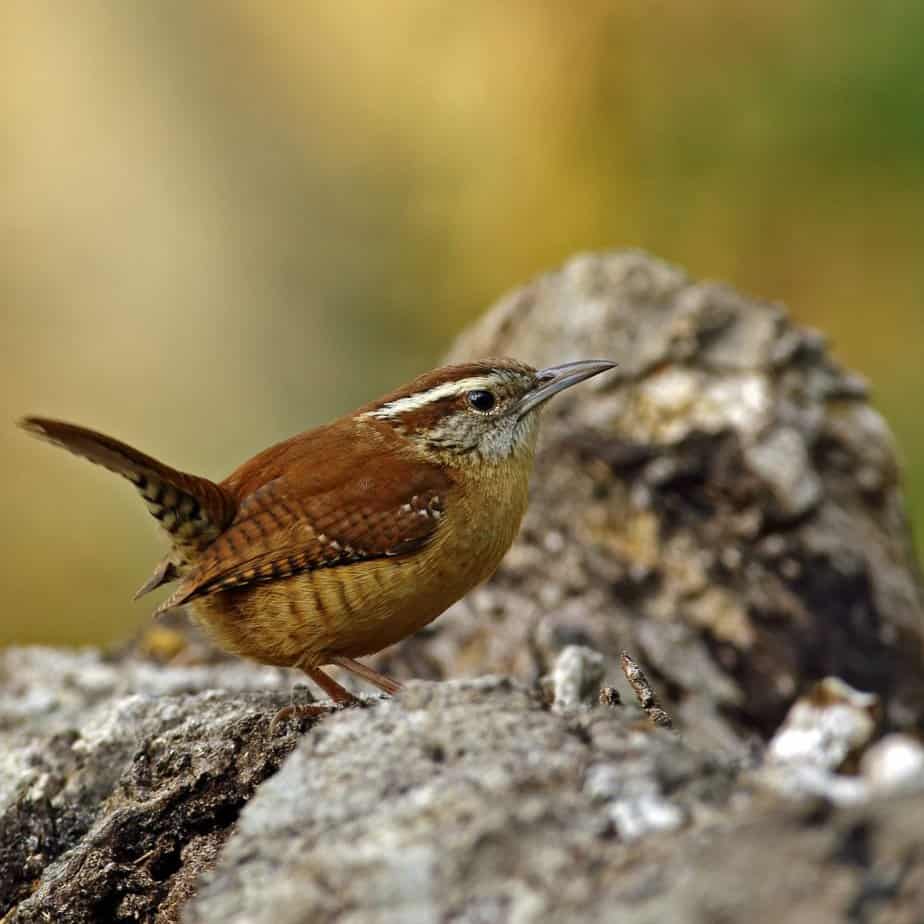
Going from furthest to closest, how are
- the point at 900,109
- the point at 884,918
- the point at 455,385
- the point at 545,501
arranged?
the point at 900,109, the point at 545,501, the point at 455,385, the point at 884,918

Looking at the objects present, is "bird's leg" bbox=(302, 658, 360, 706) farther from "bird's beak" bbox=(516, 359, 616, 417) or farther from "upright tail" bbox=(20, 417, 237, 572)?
"bird's beak" bbox=(516, 359, 616, 417)

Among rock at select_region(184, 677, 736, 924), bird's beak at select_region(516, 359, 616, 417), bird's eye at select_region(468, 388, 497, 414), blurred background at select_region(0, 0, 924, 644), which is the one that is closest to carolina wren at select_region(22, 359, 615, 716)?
bird's eye at select_region(468, 388, 497, 414)

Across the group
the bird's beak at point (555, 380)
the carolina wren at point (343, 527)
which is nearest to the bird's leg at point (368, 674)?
the carolina wren at point (343, 527)

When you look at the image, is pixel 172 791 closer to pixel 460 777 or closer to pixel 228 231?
pixel 460 777

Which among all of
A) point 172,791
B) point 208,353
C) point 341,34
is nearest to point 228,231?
point 208,353

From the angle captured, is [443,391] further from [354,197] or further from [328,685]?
[354,197]

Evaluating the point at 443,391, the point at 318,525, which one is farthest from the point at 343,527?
the point at 443,391
